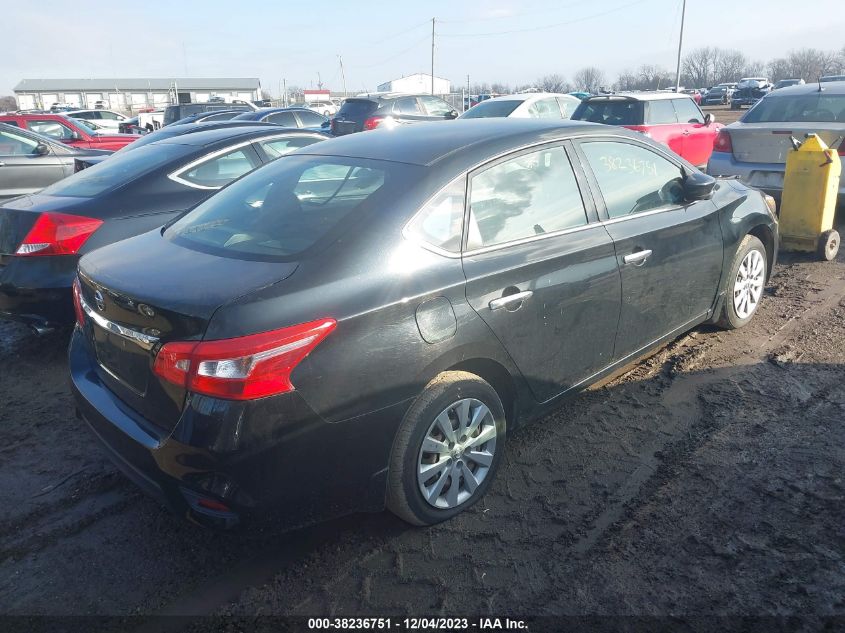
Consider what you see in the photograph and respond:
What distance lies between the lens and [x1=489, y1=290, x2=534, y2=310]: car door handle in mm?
2886

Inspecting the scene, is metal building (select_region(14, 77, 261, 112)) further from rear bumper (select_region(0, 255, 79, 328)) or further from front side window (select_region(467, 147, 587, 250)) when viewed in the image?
front side window (select_region(467, 147, 587, 250))

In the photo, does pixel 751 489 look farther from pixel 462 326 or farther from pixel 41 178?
pixel 41 178

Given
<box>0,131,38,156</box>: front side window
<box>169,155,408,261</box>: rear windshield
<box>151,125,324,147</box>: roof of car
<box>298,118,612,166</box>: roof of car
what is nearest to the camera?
<box>169,155,408,261</box>: rear windshield

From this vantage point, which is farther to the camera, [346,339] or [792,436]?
[792,436]

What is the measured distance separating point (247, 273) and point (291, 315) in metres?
0.32

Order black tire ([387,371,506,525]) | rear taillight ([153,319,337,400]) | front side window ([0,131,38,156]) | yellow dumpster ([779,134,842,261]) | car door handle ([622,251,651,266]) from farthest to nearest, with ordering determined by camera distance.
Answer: front side window ([0,131,38,156]) < yellow dumpster ([779,134,842,261]) < car door handle ([622,251,651,266]) < black tire ([387,371,506,525]) < rear taillight ([153,319,337,400])

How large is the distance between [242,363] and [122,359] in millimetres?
705

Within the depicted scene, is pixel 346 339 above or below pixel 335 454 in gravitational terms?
above

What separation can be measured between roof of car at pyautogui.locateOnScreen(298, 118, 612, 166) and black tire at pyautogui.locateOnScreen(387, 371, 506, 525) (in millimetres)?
1025

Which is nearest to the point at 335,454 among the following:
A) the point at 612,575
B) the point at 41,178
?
the point at 612,575

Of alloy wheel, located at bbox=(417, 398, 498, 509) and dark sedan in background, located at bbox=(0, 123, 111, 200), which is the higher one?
dark sedan in background, located at bbox=(0, 123, 111, 200)

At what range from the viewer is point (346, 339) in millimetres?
2430

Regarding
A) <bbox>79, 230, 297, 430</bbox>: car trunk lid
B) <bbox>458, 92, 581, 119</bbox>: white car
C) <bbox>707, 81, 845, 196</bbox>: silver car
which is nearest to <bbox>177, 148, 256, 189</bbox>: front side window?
<bbox>79, 230, 297, 430</bbox>: car trunk lid

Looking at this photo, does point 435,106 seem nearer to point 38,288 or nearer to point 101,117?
point 38,288
